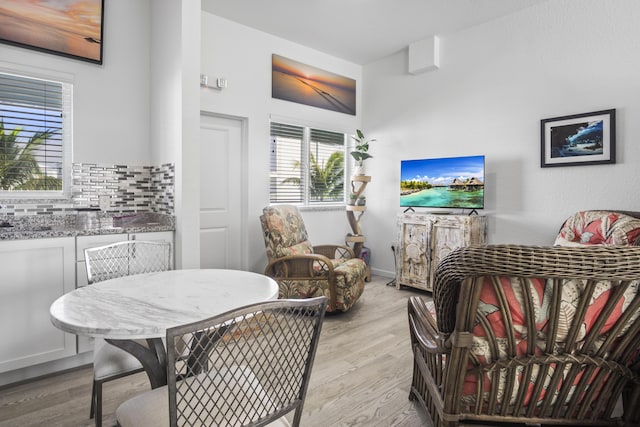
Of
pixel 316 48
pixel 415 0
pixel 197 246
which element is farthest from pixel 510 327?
pixel 316 48

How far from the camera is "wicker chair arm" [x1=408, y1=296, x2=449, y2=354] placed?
1.37 m

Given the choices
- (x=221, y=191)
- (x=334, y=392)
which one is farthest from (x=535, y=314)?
(x=221, y=191)

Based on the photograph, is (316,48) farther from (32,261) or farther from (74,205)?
(32,261)

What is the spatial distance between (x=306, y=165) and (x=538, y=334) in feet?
12.7

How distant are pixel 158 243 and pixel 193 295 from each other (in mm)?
923

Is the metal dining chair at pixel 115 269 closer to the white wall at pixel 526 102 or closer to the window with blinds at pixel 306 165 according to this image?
the window with blinds at pixel 306 165

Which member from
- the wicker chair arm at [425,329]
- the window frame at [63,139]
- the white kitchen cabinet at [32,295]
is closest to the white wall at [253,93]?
the window frame at [63,139]

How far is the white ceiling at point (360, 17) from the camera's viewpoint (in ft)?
11.8

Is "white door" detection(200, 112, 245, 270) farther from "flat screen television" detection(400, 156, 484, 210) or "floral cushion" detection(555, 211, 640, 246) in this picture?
"floral cushion" detection(555, 211, 640, 246)

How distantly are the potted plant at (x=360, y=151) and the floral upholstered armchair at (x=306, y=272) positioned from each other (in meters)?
1.62

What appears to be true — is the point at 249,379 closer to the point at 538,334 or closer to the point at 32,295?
the point at 538,334

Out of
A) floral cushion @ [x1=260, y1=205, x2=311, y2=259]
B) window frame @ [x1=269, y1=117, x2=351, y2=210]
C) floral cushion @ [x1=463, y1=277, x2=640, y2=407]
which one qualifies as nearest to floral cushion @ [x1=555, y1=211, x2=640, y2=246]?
floral cushion @ [x1=463, y1=277, x2=640, y2=407]

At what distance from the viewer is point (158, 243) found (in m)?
2.27

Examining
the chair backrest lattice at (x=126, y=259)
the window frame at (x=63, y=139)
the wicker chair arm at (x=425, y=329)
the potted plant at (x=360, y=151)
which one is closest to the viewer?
the wicker chair arm at (x=425, y=329)
